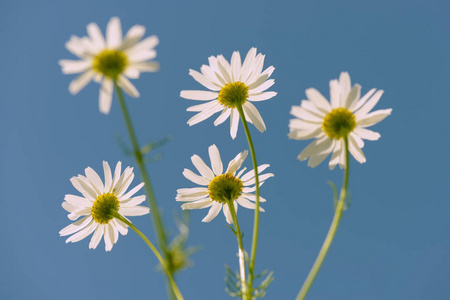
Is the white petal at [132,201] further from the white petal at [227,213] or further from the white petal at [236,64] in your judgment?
the white petal at [236,64]

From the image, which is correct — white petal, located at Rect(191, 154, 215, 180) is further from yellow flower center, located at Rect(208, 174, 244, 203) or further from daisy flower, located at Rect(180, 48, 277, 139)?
daisy flower, located at Rect(180, 48, 277, 139)

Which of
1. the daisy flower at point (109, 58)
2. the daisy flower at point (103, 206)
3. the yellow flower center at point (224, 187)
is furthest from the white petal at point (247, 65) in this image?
the daisy flower at point (109, 58)

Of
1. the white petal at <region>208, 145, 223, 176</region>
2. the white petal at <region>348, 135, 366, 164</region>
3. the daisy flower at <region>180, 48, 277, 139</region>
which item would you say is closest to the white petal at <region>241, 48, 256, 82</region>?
the daisy flower at <region>180, 48, 277, 139</region>

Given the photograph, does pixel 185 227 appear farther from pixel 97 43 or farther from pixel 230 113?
pixel 230 113

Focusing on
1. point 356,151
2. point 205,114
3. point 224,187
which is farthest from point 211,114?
point 356,151

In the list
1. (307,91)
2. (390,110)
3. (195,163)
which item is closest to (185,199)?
(195,163)

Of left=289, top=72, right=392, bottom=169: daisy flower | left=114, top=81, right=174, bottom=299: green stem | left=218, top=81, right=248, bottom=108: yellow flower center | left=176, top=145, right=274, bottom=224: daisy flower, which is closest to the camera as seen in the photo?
left=114, top=81, right=174, bottom=299: green stem

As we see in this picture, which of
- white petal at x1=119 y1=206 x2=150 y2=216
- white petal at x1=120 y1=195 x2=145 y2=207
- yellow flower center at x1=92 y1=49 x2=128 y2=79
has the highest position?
yellow flower center at x1=92 y1=49 x2=128 y2=79
